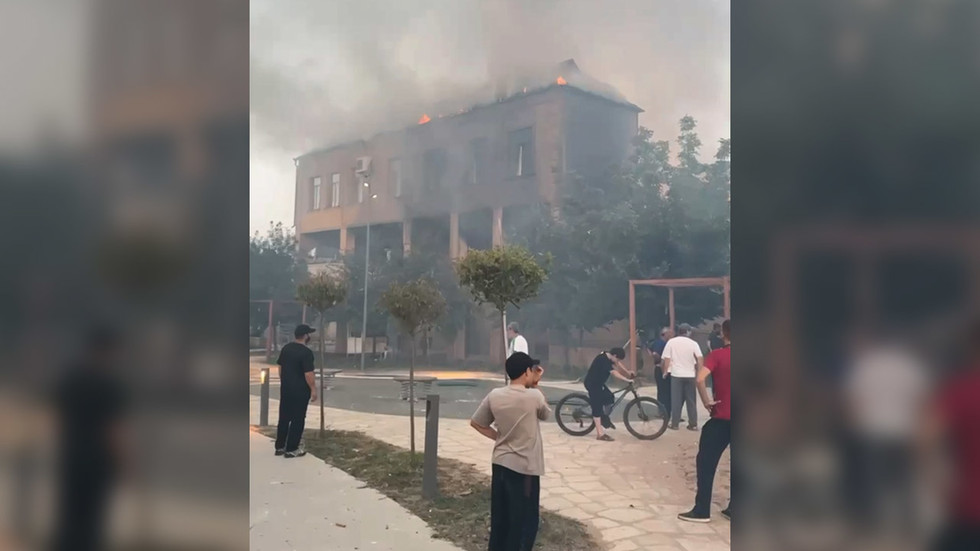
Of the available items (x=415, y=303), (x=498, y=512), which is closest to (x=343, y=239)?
(x=415, y=303)

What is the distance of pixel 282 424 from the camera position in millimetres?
5543

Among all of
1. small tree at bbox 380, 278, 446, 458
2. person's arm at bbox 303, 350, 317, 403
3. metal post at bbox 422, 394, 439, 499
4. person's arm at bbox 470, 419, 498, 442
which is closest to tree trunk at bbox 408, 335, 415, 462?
small tree at bbox 380, 278, 446, 458

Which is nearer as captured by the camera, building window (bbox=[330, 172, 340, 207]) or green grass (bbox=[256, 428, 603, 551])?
green grass (bbox=[256, 428, 603, 551])

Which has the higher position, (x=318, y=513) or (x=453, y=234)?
(x=453, y=234)

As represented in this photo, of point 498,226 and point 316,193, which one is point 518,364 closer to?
point 498,226

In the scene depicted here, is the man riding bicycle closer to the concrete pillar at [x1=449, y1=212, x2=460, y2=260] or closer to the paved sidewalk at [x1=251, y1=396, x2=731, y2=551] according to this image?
the paved sidewalk at [x1=251, y1=396, x2=731, y2=551]

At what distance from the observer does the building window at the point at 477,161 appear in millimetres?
5637

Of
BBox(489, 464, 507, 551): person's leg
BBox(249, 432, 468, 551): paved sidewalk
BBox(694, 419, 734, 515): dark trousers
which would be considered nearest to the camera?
BBox(489, 464, 507, 551): person's leg

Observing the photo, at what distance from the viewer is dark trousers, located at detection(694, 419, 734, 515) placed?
171 inches

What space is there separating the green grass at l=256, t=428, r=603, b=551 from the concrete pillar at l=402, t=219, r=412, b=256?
1.82m

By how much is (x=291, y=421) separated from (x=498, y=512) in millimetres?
2784

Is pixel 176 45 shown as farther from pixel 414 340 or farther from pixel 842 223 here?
pixel 414 340

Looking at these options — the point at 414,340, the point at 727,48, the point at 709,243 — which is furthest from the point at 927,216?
the point at 414,340

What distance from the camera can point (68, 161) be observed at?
198cm
